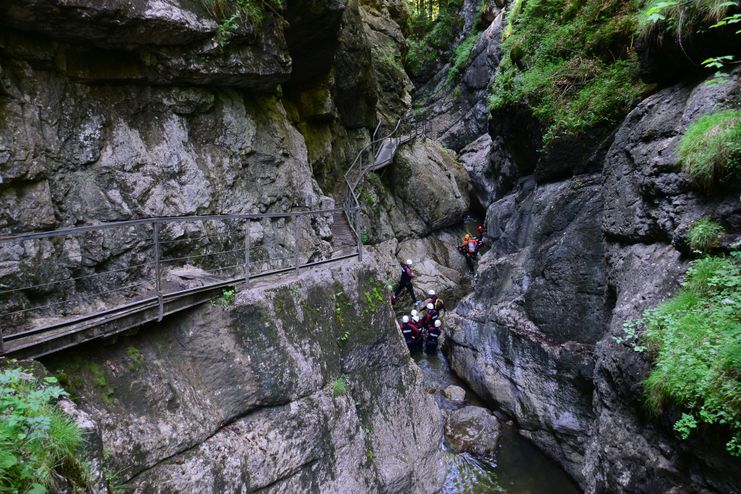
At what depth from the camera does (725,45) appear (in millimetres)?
6398

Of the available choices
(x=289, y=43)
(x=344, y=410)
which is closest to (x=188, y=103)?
(x=289, y=43)

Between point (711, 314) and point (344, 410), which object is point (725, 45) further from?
point (344, 410)

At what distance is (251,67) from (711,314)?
27.8 ft

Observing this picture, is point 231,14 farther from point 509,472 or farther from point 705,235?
point 509,472

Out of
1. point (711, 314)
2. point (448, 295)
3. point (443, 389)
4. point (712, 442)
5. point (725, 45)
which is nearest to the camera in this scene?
point (712, 442)

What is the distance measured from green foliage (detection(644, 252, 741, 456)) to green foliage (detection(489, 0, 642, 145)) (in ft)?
18.5

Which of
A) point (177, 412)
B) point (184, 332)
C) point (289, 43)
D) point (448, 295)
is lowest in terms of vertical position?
point (448, 295)

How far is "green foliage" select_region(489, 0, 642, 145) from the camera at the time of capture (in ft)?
32.1

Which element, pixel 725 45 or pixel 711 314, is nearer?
pixel 711 314

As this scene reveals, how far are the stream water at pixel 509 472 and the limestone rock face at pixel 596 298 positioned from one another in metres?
0.30

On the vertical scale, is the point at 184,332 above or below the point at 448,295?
above

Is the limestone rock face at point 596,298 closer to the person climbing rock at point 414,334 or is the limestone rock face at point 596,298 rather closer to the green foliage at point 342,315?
the person climbing rock at point 414,334

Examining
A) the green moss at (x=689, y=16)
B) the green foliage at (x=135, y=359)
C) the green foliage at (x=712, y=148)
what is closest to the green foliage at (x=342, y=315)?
the green foliage at (x=135, y=359)

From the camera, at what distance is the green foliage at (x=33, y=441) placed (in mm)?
2545
